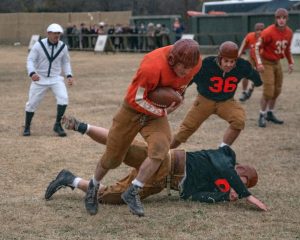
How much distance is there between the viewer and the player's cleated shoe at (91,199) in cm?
633

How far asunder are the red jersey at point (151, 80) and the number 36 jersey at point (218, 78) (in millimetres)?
2215

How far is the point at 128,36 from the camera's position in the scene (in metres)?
39.5

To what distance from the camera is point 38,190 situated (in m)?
7.31

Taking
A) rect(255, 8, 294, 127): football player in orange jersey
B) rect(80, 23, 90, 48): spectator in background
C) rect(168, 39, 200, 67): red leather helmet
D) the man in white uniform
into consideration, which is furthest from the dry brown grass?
rect(80, 23, 90, 48): spectator in background

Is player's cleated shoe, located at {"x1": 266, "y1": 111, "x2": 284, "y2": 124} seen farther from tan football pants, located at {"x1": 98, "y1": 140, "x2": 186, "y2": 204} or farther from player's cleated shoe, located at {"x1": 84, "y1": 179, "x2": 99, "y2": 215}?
player's cleated shoe, located at {"x1": 84, "y1": 179, "x2": 99, "y2": 215}

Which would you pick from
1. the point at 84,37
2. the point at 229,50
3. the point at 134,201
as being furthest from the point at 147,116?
the point at 84,37

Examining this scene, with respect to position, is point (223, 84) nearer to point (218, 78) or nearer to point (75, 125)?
point (218, 78)

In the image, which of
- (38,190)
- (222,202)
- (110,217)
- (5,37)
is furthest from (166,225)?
(5,37)

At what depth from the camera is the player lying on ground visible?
6.56 m

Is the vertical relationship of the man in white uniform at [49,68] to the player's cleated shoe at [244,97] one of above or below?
above

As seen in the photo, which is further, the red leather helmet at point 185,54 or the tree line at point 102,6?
the tree line at point 102,6

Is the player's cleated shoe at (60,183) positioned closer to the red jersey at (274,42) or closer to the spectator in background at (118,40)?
the red jersey at (274,42)

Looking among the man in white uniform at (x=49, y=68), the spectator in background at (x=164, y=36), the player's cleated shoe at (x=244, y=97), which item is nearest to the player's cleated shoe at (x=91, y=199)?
the man in white uniform at (x=49, y=68)

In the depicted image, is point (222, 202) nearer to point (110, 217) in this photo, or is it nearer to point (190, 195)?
point (190, 195)
